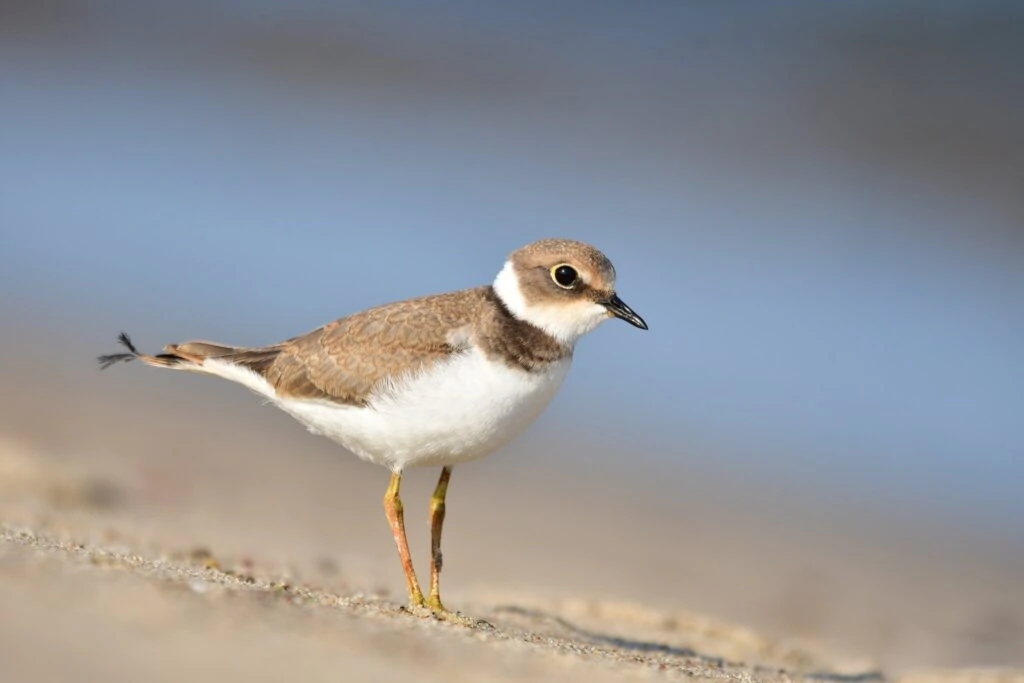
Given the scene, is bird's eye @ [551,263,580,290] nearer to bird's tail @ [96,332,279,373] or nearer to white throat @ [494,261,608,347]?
white throat @ [494,261,608,347]

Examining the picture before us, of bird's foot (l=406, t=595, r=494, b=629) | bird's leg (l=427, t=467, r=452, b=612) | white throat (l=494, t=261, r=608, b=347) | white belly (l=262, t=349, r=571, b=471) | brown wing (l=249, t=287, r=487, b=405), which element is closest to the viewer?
bird's foot (l=406, t=595, r=494, b=629)

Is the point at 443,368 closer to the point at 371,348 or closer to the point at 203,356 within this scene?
the point at 371,348

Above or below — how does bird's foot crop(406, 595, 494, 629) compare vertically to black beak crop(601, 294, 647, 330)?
below

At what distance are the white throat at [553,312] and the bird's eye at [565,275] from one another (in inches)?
4.4

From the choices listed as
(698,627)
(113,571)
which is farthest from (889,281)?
(113,571)

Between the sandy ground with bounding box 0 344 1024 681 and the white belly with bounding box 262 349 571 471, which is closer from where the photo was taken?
the sandy ground with bounding box 0 344 1024 681

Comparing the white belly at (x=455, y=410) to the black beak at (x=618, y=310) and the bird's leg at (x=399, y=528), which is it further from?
the black beak at (x=618, y=310)

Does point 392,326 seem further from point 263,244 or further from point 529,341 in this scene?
point 263,244

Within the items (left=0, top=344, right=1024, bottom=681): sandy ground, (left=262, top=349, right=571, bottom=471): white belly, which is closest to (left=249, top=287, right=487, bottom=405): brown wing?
(left=262, top=349, right=571, bottom=471): white belly

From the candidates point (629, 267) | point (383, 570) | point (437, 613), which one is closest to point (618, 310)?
point (437, 613)

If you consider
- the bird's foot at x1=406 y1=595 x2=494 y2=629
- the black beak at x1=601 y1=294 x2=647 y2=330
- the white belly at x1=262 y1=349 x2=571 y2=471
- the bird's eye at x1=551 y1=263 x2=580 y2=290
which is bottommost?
the bird's foot at x1=406 y1=595 x2=494 y2=629

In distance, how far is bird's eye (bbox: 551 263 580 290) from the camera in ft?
22.3

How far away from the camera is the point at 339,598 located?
612 centimetres

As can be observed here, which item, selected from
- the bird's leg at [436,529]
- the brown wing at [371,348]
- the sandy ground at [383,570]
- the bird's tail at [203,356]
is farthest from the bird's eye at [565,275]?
the sandy ground at [383,570]
